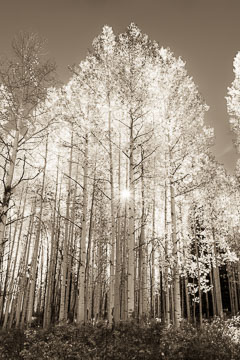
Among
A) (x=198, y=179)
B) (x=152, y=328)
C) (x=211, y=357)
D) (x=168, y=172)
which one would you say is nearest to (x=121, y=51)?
(x=168, y=172)

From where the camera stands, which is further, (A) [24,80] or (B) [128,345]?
(A) [24,80]

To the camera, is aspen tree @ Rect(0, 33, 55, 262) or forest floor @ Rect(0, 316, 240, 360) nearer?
forest floor @ Rect(0, 316, 240, 360)

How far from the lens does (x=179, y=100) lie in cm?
1091

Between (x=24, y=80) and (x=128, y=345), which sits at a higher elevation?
(x=24, y=80)

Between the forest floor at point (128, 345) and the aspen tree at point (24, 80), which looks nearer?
the forest floor at point (128, 345)

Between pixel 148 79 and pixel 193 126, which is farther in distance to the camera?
pixel 193 126

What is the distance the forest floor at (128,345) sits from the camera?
19.2ft

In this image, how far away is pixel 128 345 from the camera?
596 cm

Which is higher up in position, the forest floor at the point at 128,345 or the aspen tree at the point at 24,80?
the aspen tree at the point at 24,80

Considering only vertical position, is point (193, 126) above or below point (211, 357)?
above

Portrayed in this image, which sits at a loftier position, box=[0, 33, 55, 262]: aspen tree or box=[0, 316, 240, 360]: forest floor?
box=[0, 33, 55, 262]: aspen tree

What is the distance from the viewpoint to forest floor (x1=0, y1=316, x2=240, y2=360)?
584 cm

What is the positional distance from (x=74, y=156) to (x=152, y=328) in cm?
859

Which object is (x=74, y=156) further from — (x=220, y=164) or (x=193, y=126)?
(x=220, y=164)
